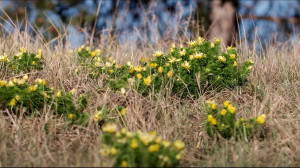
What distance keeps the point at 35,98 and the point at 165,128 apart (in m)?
0.90

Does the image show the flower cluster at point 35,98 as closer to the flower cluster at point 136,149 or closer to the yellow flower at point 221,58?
the flower cluster at point 136,149

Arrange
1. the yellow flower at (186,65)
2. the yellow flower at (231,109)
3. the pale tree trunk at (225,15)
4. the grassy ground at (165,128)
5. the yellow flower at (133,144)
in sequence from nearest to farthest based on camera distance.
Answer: the yellow flower at (133,144) < the grassy ground at (165,128) < the yellow flower at (231,109) < the yellow flower at (186,65) < the pale tree trunk at (225,15)

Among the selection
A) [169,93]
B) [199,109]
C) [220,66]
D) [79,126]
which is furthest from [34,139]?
[220,66]

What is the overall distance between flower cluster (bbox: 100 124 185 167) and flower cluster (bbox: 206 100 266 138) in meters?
0.50

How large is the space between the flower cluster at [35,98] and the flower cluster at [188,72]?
404mm

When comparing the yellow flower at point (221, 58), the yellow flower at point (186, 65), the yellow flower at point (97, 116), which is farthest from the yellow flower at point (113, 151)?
the yellow flower at point (221, 58)

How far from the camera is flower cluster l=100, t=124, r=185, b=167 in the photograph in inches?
65.2

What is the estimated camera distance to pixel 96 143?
2092 mm

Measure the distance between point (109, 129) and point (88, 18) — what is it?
19.1 feet

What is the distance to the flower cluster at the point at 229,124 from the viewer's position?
2102 millimetres

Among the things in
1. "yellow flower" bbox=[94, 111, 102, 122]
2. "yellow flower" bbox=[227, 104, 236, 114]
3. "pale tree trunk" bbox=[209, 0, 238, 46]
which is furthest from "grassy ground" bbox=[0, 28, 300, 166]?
"pale tree trunk" bbox=[209, 0, 238, 46]

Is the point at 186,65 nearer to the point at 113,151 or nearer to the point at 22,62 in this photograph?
the point at 113,151

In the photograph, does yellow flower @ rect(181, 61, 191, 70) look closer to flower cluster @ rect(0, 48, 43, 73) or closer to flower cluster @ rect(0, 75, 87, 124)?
flower cluster @ rect(0, 75, 87, 124)

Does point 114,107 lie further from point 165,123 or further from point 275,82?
point 275,82
